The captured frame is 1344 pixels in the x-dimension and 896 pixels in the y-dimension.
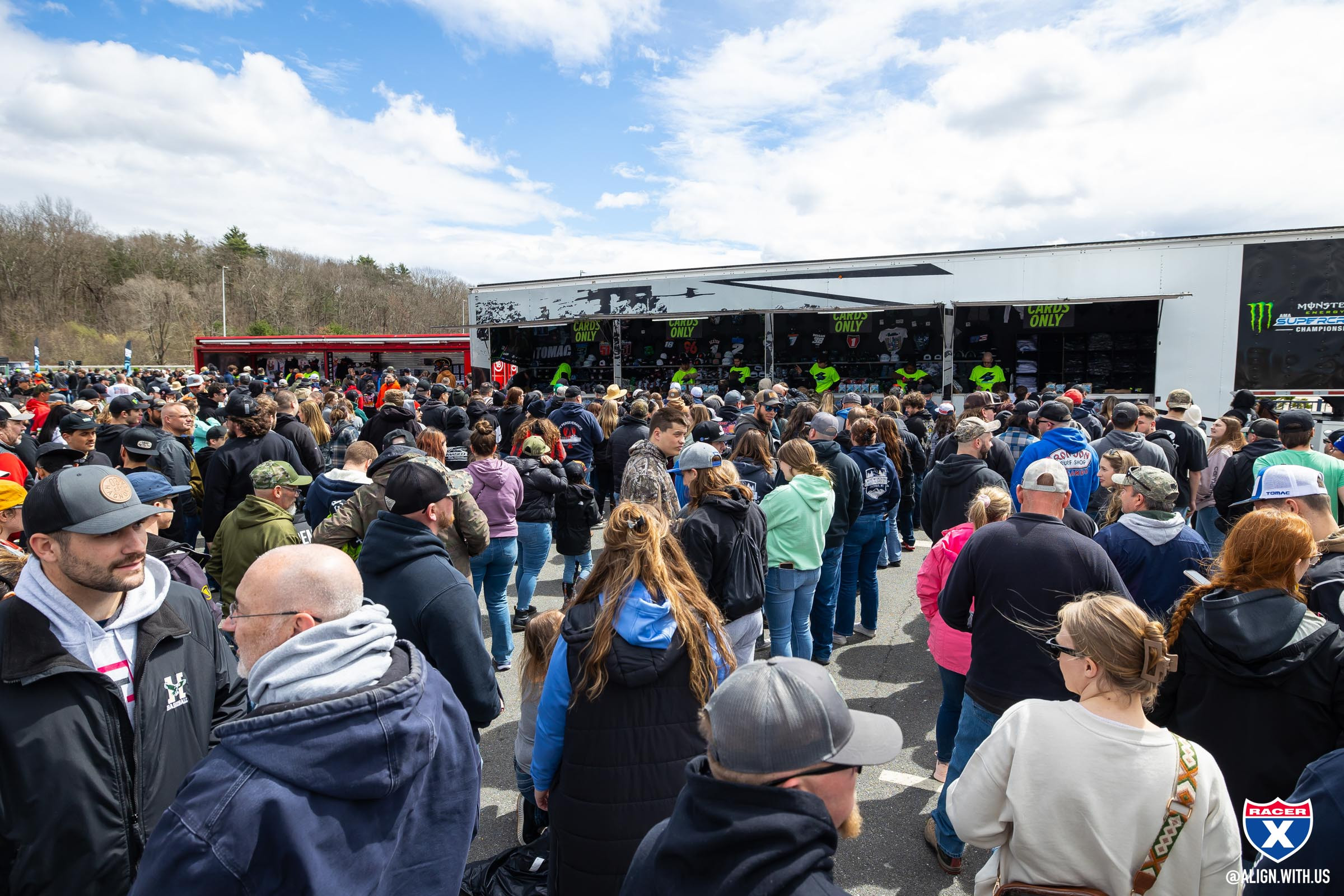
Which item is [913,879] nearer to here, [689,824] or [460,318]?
[689,824]

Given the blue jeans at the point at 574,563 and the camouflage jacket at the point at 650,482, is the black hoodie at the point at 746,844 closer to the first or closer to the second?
the camouflage jacket at the point at 650,482

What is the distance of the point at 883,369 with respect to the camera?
18.1 m

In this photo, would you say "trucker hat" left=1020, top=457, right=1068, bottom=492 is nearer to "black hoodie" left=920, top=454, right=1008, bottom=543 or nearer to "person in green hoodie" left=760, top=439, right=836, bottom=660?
"person in green hoodie" left=760, top=439, right=836, bottom=660

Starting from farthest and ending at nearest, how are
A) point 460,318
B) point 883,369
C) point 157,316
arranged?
point 460,318 < point 157,316 < point 883,369

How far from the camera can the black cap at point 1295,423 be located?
511cm

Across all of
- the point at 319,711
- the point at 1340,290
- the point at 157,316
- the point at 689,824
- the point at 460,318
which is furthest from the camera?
the point at 460,318

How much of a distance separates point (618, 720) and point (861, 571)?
A: 3.96 metres

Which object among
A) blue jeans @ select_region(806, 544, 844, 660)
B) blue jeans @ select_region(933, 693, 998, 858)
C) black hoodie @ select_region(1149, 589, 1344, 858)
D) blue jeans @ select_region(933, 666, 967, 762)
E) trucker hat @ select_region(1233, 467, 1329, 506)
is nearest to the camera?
black hoodie @ select_region(1149, 589, 1344, 858)

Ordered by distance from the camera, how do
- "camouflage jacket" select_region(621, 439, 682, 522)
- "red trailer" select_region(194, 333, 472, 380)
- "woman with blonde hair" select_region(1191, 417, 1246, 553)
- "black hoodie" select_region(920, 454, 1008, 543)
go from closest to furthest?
"camouflage jacket" select_region(621, 439, 682, 522) < "black hoodie" select_region(920, 454, 1008, 543) < "woman with blonde hair" select_region(1191, 417, 1246, 553) < "red trailer" select_region(194, 333, 472, 380)

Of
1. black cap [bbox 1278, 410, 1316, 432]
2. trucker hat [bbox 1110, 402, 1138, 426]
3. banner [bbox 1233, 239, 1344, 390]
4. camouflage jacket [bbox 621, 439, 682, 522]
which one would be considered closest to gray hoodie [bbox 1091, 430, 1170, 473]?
trucker hat [bbox 1110, 402, 1138, 426]

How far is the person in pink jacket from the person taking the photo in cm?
351

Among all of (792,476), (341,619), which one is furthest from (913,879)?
(341,619)

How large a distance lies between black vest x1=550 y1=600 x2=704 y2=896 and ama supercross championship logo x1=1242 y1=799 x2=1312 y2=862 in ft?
4.81

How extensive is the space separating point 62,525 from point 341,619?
1122 mm
